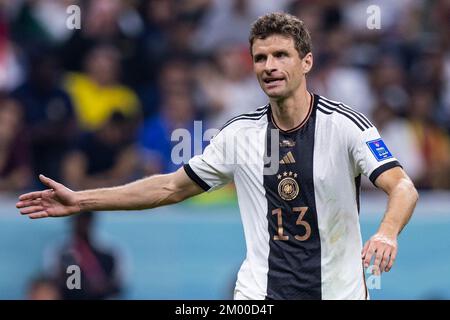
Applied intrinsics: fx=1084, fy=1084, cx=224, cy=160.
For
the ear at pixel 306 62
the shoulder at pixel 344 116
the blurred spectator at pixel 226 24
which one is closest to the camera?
the shoulder at pixel 344 116

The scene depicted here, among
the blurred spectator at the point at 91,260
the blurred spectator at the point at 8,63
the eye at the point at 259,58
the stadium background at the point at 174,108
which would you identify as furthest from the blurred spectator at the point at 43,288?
the eye at the point at 259,58

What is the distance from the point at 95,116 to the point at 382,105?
297cm

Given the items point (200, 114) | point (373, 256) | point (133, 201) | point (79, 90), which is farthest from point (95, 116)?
point (373, 256)

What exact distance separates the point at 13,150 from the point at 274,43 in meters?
5.11

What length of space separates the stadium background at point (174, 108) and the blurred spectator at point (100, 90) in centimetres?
1

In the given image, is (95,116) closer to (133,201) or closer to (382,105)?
(382,105)

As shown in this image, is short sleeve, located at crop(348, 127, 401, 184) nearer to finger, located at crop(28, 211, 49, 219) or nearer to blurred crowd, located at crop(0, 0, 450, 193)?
finger, located at crop(28, 211, 49, 219)

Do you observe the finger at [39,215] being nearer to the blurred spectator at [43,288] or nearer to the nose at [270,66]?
the nose at [270,66]

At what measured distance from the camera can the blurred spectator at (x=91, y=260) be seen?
9875mm

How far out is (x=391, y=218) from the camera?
17.9ft

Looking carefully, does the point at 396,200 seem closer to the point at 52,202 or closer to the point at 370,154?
the point at 370,154

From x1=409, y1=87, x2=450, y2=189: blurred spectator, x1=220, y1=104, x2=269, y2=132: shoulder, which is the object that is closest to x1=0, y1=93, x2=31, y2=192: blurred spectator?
x1=409, y1=87, x2=450, y2=189: blurred spectator

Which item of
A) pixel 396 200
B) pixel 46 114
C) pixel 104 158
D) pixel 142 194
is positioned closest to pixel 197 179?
pixel 142 194

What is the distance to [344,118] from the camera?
19.7 ft
